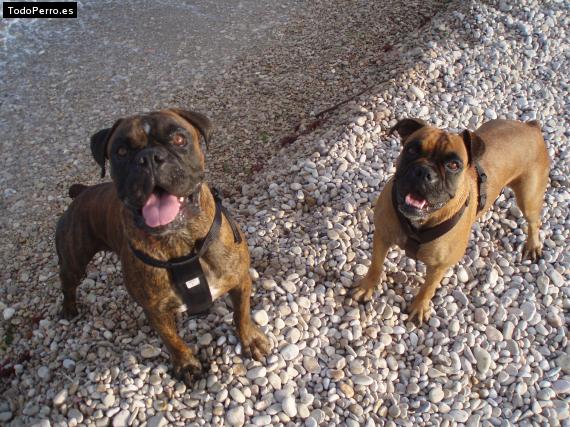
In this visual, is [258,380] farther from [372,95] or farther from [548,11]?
[548,11]

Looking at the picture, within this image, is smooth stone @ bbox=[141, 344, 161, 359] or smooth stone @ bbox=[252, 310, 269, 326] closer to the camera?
smooth stone @ bbox=[141, 344, 161, 359]

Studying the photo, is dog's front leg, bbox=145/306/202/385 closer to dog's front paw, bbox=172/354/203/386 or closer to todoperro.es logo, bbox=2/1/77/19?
dog's front paw, bbox=172/354/203/386

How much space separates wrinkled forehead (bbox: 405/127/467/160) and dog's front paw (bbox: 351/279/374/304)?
142 cm

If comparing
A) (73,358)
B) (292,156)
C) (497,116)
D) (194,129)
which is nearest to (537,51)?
(497,116)

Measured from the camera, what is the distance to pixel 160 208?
2855 millimetres

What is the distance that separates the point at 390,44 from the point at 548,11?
2.48 metres

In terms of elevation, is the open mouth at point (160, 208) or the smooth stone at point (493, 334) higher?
the open mouth at point (160, 208)

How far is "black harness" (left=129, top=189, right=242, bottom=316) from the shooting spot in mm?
3078

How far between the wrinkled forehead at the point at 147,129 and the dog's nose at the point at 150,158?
193mm

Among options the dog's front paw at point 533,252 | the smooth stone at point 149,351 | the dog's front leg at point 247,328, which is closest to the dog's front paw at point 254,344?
the dog's front leg at point 247,328

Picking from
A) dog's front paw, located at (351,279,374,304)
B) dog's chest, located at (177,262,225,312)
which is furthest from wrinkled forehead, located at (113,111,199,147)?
dog's front paw, located at (351,279,374,304)

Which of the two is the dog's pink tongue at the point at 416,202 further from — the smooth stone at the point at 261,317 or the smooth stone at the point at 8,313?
the smooth stone at the point at 8,313

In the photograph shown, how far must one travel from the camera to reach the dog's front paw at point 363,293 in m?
4.45

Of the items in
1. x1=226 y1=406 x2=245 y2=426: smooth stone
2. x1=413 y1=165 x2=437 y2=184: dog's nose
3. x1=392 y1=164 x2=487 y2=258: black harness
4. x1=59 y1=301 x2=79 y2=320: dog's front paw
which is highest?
x1=413 y1=165 x2=437 y2=184: dog's nose
